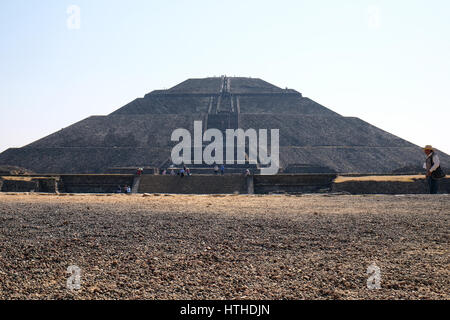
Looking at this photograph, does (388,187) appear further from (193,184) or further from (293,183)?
(193,184)

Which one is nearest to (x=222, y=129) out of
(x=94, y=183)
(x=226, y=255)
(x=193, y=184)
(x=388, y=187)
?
(x=193, y=184)

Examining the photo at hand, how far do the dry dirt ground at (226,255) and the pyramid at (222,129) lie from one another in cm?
2909

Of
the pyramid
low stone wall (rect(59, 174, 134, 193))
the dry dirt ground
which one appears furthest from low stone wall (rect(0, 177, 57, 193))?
the pyramid

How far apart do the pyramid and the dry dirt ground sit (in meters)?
29.1

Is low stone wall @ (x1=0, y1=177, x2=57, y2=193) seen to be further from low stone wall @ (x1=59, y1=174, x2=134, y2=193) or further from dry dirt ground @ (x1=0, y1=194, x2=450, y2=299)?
dry dirt ground @ (x1=0, y1=194, x2=450, y2=299)

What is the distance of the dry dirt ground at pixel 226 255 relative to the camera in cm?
416

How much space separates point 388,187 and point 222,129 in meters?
33.6

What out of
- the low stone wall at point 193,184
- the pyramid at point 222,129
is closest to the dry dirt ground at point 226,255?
the low stone wall at point 193,184

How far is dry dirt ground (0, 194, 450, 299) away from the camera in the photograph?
164 inches

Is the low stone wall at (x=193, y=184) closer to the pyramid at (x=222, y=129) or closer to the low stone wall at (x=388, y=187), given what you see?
the low stone wall at (x=388, y=187)

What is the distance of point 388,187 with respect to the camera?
63.9 ft

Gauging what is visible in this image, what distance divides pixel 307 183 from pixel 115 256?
59.0ft

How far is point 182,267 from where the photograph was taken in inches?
193
